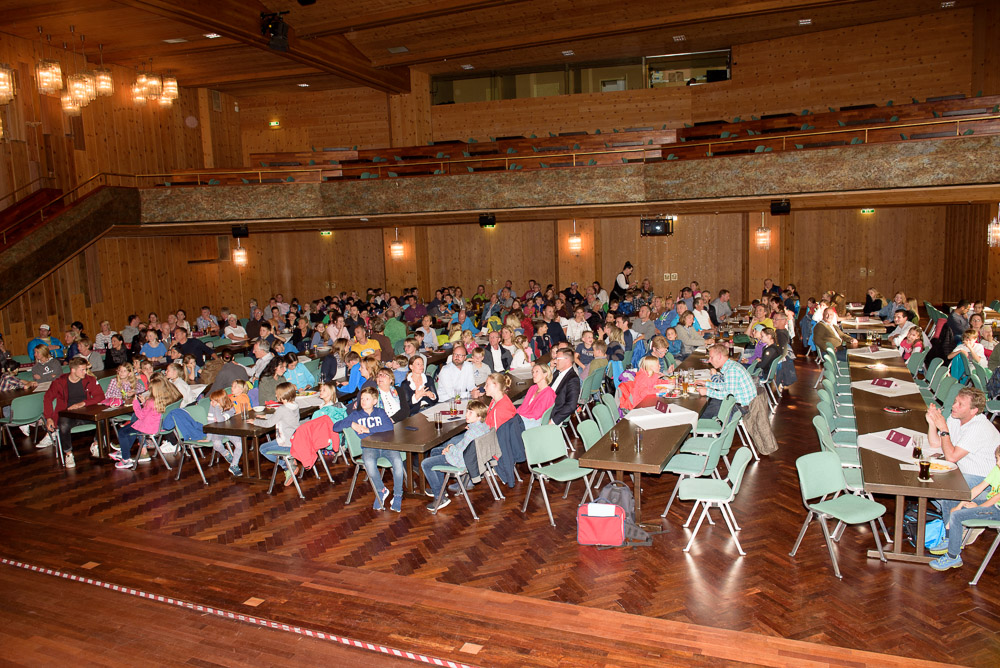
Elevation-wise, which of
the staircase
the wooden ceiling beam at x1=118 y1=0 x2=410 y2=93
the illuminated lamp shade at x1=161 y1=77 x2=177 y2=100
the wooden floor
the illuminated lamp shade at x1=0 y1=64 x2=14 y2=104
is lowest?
the wooden floor

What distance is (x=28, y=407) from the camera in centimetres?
902

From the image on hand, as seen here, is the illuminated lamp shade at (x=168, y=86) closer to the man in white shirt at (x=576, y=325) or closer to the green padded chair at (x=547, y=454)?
the man in white shirt at (x=576, y=325)

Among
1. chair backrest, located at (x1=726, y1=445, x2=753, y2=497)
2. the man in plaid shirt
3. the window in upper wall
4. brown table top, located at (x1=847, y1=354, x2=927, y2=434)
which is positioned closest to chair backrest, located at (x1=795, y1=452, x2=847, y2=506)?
chair backrest, located at (x1=726, y1=445, x2=753, y2=497)

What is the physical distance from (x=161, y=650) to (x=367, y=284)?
63.4 ft

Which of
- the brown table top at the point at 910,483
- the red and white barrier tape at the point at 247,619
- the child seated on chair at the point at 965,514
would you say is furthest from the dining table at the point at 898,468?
Answer: the red and white barrier tape at the point at 247,619

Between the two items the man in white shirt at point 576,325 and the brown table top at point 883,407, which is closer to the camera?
the brown table top at point 883,407

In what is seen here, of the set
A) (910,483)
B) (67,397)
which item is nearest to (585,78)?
(67,397)

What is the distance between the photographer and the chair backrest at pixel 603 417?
6.75 metres

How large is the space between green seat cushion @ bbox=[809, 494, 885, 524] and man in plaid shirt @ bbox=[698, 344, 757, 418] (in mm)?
2040

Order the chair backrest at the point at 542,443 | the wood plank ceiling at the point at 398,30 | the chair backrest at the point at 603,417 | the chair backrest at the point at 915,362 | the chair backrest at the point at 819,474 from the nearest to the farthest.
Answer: the chair backrest at the point at 819,474
the chair backrest at the point at 542,443
the chair backrest at the point at 603,417
the chair backrest at the point at 915,362
the wood plank ceiling at the point at 398,30

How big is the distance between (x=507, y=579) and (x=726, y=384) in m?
3.44

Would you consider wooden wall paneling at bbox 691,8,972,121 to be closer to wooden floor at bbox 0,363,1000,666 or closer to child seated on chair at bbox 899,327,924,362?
child seated on chair at bbox 899,327,924,362

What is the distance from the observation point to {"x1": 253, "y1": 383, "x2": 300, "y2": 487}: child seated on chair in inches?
293

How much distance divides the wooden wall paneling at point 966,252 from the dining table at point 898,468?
11238 mm
